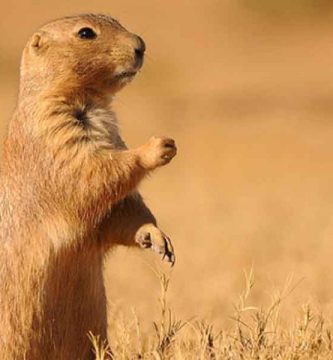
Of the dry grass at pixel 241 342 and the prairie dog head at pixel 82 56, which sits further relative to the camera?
the prairie dog head at pixel 82 56

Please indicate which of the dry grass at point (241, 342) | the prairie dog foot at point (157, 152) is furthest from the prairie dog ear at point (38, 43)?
the dry grass at point (241, 342)

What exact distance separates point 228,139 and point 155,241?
13.4 meters

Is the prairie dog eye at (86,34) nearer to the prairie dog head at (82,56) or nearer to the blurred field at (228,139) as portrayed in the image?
the prairie dog head at (82,56)

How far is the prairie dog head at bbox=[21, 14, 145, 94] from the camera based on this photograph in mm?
6246

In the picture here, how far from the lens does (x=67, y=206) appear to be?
5957 millimetres

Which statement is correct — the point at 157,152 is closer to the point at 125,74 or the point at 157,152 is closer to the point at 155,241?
the point at 155,241

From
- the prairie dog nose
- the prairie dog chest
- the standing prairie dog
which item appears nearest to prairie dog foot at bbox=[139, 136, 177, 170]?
the standing prairie dog

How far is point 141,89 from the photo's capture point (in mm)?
26984

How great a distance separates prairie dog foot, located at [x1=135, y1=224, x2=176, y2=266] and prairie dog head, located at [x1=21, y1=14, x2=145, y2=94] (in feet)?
2.50

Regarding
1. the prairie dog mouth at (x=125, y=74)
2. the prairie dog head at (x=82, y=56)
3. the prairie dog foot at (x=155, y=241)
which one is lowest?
the prairie dog foot at (x=155, y=241)

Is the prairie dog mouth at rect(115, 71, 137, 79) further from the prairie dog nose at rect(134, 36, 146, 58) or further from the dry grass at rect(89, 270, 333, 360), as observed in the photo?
the dry grass at rect(89, 270, 333, 360)

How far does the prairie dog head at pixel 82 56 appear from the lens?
246 inches

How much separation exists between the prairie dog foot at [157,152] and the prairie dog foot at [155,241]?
0.31 meters

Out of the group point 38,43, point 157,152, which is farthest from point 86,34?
point 157,152
